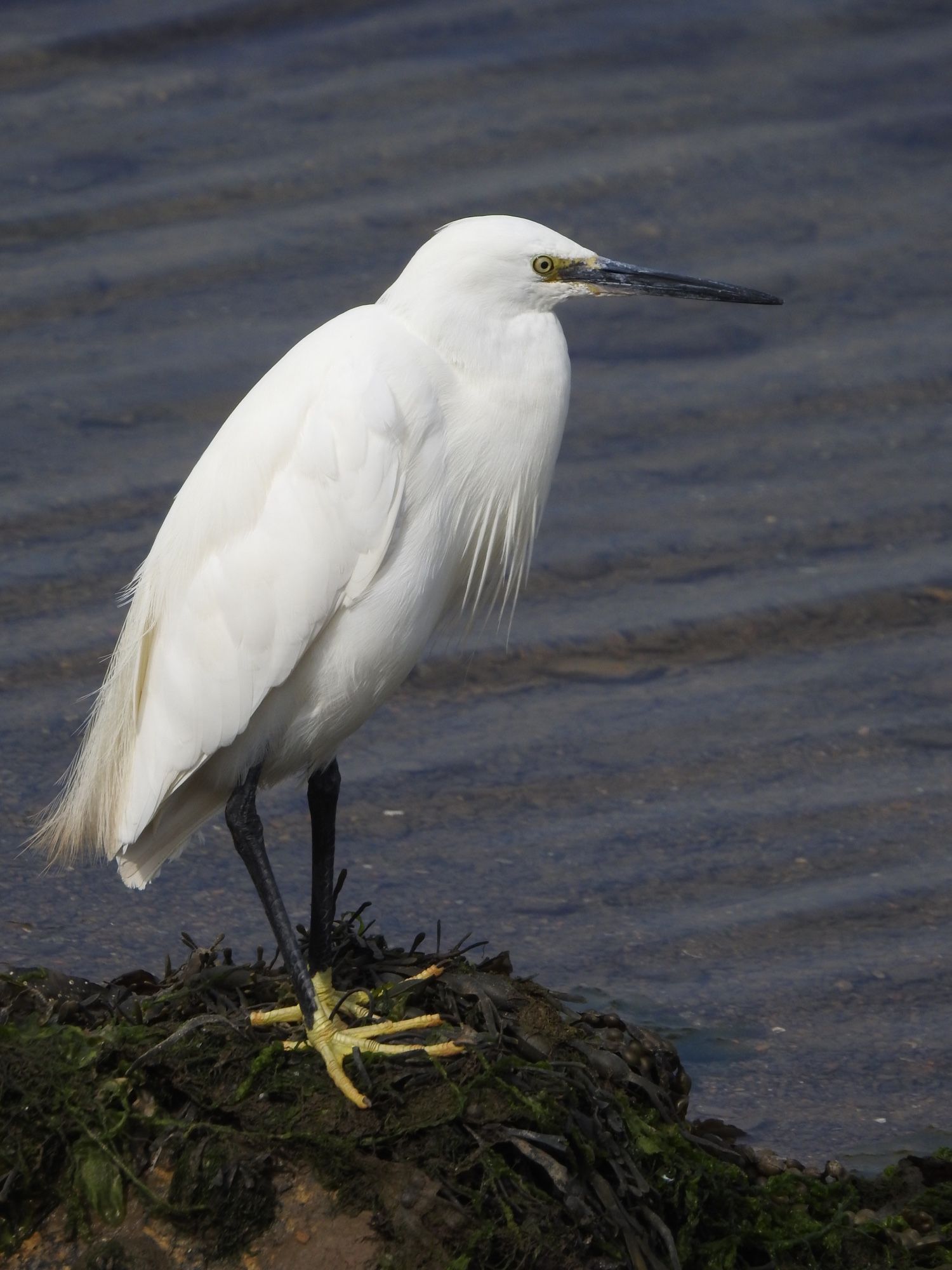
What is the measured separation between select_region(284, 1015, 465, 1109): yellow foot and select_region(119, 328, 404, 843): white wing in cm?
61

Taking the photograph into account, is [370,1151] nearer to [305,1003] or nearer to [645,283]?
[305,1003]

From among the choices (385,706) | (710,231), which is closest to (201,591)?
(385,706)

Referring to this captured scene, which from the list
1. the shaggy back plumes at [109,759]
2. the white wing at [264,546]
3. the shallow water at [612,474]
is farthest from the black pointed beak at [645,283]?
the shallow water at [612,474]

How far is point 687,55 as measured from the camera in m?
10.3

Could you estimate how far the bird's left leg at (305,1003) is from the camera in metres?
3.60

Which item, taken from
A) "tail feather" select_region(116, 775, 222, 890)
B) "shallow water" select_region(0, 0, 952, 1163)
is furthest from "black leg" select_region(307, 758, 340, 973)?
"shallow water" select_region(0, 0, 952, 1163)

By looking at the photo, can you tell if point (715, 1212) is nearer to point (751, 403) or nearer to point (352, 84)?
point (751, 403)

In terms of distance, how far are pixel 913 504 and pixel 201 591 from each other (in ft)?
13.4

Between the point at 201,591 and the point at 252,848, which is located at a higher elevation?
the point at 201,591

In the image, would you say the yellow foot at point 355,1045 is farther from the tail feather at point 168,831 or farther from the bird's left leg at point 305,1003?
the tail feather at point 168,831

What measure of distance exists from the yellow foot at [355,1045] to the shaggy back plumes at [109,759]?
0.67 meters

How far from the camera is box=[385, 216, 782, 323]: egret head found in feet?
12.3

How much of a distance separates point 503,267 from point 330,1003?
1.56m

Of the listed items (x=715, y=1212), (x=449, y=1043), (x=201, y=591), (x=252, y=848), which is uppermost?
(x=201, y=591)
